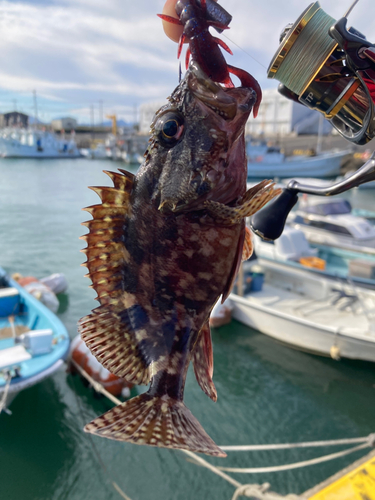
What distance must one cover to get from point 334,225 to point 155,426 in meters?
16.3

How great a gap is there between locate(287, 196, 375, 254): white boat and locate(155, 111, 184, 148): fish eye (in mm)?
14777

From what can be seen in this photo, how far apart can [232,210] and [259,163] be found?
164ft

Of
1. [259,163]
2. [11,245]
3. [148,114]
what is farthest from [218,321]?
[148,114]

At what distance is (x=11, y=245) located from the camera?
20.5m

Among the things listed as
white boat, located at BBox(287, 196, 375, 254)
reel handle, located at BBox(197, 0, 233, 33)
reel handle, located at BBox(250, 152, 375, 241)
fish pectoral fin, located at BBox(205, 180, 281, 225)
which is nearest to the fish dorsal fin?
fish pectoral fin, located at BBox(205, 180, 281, 225)

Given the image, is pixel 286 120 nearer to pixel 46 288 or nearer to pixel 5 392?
pixel 46 288

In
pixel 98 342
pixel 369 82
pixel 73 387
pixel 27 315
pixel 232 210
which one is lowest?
pixel 73 387

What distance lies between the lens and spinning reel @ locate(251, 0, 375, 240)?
179 centimetres

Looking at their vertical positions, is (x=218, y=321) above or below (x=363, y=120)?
below

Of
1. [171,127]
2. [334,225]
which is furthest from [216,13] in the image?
[334,225]

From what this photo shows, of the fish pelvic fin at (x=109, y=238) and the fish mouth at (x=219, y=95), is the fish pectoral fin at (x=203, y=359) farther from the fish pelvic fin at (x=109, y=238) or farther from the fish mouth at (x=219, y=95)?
the fish mouth at (x=219, y=95)

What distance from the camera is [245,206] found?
164 centimetres

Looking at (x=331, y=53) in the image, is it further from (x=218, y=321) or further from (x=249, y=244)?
(x=218, y=321)

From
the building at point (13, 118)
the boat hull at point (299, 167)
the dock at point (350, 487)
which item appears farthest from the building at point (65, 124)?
the dock at point (350, 487)
